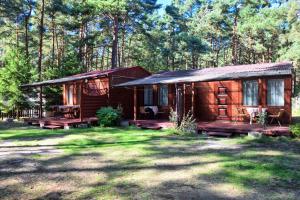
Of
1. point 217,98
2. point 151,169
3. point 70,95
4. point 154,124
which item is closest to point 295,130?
point 217,98

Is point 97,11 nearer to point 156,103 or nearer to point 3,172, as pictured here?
point 156,103

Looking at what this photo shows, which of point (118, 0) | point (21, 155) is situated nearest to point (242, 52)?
point (118, 0)

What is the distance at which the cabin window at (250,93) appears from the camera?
13.6 metres

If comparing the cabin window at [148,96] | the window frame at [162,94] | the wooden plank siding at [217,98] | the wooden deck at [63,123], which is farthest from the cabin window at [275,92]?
the wooden deck at [63,123]

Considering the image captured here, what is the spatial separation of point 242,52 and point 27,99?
31.1 meters

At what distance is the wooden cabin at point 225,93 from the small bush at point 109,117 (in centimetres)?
93

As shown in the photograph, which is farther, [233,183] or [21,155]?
[21,155]

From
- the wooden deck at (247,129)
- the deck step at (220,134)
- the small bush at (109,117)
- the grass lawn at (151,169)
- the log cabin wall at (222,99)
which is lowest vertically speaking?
the grass lawn at (151,169)

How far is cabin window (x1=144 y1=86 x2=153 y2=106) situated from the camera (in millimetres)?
17266

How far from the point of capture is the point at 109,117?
14.8m

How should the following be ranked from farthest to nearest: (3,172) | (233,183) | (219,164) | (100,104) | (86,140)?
(100,104) → (86,140) → (219,164) → (3,172) → (233,183)

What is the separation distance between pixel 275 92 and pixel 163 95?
6.02 m

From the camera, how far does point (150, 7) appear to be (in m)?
24.1

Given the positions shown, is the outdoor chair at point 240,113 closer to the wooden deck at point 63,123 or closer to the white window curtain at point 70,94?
the wooden deck at point 63,123
